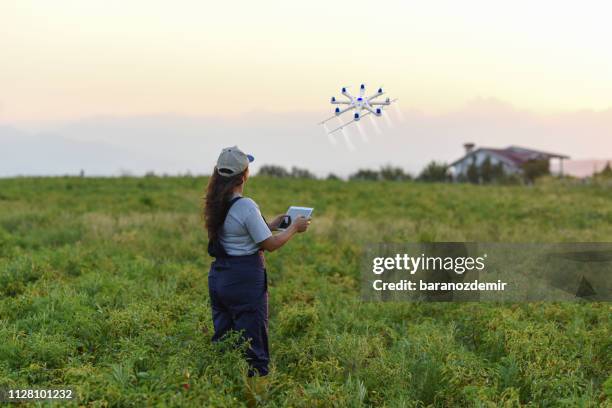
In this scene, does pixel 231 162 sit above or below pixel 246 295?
above

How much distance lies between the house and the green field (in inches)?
1929

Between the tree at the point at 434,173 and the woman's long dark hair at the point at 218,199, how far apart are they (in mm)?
41344

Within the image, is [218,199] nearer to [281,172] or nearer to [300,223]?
[300,223]

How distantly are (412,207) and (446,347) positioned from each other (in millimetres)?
16793

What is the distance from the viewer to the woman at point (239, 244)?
4754 millimetres

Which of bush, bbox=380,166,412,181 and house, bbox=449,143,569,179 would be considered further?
house, bbox=449,143,569,179

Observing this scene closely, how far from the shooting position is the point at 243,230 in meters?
4.79

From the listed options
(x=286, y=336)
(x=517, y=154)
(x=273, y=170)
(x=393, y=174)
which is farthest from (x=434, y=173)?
(x=286, y=336)

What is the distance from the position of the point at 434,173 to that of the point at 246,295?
141ft

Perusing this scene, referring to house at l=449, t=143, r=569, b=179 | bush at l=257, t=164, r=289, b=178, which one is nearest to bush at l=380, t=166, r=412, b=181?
bush at l=257, t=164, r=289, b=178

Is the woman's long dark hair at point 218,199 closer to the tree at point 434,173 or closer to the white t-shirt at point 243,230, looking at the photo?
the white t-shirt at point 243,230

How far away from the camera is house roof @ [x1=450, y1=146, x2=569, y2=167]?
61312 mm

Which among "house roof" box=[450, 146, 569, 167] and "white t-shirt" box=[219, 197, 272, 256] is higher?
"house roof" box=[450, 146, 569, 167]

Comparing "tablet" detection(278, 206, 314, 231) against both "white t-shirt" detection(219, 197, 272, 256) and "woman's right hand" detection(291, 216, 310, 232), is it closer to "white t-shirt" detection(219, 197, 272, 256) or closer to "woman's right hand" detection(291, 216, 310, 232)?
"woman's right hand" detection(291, 216, 310, 232)
